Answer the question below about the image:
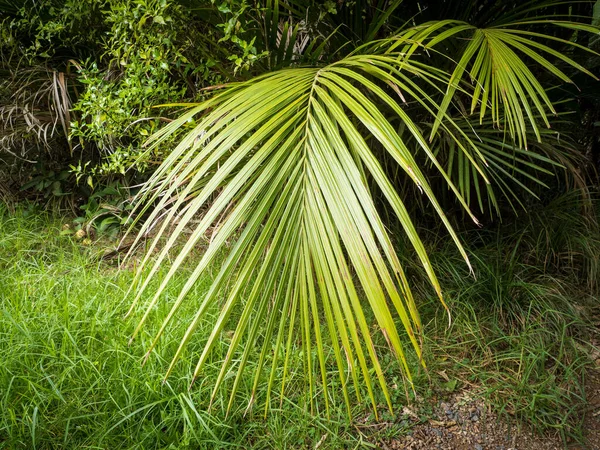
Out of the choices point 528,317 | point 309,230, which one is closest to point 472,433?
point 528,317

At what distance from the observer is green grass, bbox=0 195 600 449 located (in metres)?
1.48

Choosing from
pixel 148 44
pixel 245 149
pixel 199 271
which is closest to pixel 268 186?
pixel 245 149

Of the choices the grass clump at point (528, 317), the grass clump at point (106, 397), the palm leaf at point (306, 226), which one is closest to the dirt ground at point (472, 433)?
the grass clump at point (528, 317)

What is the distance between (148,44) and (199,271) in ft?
3.97

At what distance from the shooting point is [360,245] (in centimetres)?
93

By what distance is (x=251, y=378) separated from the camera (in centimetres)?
162

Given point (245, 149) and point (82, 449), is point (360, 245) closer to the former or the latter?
point (245, 149)

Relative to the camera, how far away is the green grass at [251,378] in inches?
58.3

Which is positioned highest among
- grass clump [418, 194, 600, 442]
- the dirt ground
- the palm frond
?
the palm frond

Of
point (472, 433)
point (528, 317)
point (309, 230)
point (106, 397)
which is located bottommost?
point (472, 433)

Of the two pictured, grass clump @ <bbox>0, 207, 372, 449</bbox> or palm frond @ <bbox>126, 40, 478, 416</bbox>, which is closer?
palm frond @ <bbox>126, 40, 478, 416</bbox>

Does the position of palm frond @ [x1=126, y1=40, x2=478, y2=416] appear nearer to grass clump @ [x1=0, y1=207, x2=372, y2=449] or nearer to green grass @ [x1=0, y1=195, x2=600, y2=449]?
green grass @ [x1=0, y1=195, x2=600, y2=449]

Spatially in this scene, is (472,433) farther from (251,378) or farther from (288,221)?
(288,221)

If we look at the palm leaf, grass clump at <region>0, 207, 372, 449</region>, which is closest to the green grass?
grass clump at <region>0, 207, 372, 449</region>
